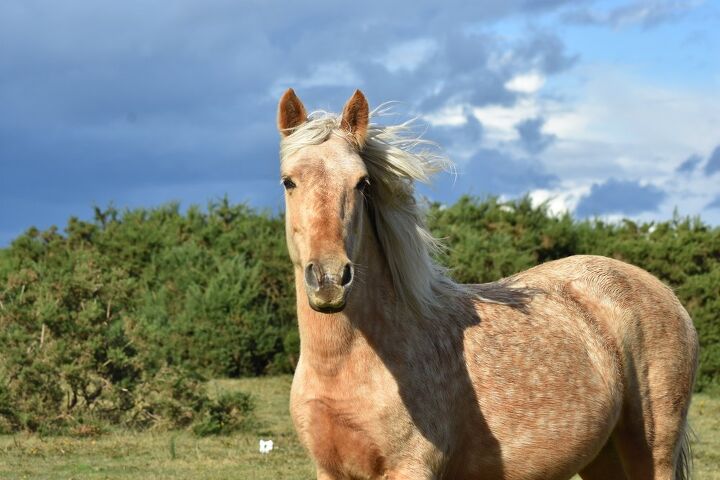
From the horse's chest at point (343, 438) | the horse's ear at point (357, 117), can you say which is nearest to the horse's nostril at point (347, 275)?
the horse's chest at point (343, 438)

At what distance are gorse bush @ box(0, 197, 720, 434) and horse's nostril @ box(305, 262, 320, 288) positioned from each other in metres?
6.44

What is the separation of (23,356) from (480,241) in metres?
8.20

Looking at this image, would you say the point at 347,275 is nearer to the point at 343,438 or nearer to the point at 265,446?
the point at 343,438

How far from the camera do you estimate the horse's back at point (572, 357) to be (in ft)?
14.8

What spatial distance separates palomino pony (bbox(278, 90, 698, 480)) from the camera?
4035mm

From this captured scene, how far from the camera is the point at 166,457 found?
932cm

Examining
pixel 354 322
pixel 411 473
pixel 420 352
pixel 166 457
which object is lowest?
pixel 411 473

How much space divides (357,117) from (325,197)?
0.62 meters

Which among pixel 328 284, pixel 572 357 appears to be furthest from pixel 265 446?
pixel 328 284

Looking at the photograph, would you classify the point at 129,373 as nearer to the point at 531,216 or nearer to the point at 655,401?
the point at 655,401

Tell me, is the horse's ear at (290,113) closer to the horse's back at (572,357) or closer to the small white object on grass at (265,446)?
the horse's back at (572,357)

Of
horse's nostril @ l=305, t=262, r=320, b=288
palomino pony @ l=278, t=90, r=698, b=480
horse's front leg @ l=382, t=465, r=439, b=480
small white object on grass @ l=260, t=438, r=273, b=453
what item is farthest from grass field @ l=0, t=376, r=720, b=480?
horse's nostril @ l=305, t=262, r=320, b=288

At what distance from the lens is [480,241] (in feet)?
54.7

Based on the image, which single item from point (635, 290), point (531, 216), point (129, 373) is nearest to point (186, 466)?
point (129, 373)
